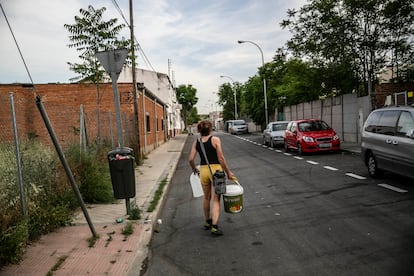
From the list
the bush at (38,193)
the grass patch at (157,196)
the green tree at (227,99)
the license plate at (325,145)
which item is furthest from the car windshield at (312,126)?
the green tree at (227,99)

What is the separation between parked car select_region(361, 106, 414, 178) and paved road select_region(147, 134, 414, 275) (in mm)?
462

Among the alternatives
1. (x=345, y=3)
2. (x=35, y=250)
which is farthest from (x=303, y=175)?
(x=345, y=3)

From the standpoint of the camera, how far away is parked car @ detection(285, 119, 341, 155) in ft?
56.0

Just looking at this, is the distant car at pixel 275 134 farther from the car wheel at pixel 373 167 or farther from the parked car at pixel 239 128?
the parked car at pixel 239 128

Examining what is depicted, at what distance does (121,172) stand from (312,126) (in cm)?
1328

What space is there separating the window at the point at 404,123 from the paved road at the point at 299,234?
119 cm

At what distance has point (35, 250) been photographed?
5234mm

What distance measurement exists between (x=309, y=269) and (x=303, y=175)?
722cm

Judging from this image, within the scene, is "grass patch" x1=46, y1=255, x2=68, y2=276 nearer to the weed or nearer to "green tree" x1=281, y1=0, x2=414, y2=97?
the weed

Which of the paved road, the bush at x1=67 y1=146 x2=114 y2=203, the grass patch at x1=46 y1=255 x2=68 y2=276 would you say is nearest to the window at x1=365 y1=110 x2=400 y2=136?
the paved road

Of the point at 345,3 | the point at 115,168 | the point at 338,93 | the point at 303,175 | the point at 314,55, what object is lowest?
the point at 303,175

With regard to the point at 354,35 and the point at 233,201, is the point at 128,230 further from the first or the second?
the point at 354,35

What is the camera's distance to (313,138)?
17.1 metres

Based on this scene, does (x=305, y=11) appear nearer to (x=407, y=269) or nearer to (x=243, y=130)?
(x=407, y=269)
